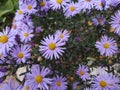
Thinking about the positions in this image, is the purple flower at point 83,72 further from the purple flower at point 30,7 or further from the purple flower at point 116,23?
the purple flower at point 30,7

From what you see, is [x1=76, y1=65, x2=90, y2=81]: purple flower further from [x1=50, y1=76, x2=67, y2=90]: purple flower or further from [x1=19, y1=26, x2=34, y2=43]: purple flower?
[x1=19, y1=26, x2=34, y2=43]: purple flower

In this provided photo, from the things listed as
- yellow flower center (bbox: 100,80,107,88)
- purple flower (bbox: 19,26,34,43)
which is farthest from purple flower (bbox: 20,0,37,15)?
yellow flower center (bbox: 100,80,107,88)

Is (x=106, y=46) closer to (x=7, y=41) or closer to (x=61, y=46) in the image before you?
(x=61, y=46)

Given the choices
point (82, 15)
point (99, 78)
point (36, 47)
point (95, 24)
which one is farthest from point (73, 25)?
point (99, 78)

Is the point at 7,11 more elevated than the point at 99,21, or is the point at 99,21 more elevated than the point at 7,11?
the point at 7,11

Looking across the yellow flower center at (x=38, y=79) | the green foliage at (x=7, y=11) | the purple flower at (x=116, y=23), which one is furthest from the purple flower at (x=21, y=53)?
the green foliage at (x=7, y=11)

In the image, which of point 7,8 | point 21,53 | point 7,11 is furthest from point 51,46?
point 7,8
